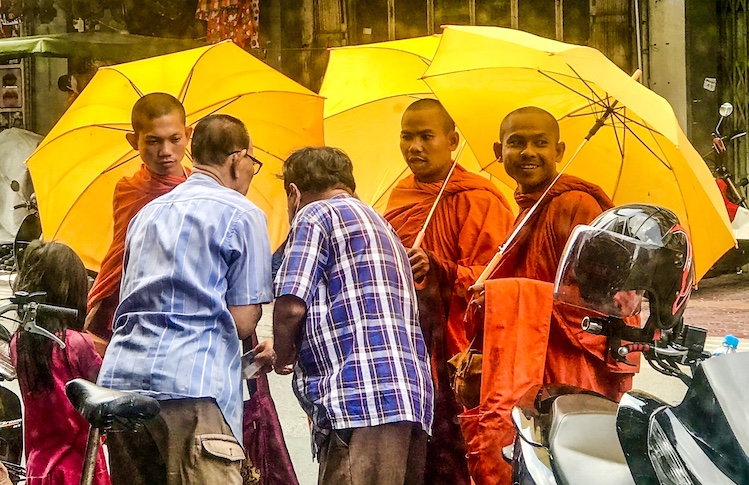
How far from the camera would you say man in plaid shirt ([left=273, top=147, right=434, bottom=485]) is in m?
2.87

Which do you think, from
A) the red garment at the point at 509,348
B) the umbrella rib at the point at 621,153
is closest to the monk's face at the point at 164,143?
the red garment at the point at 509,348

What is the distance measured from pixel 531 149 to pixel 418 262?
0.59m

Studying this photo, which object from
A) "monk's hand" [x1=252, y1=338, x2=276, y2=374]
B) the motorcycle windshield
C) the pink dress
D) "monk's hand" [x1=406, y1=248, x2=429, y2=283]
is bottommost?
the pink dress

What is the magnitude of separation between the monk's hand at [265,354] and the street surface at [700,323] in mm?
36

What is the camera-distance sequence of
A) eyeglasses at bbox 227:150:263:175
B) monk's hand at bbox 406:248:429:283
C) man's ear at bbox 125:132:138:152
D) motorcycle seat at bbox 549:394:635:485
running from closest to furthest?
motorcycle seat at bbox 549:394:635:485, eyeglasses at bbox 227:150:263:175, monk's hand at bbox 406:248:429:283, man's ear at bbox 125:132:138:152

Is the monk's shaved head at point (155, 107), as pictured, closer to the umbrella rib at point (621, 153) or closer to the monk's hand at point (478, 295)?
the monk's hand at point (478, 295)

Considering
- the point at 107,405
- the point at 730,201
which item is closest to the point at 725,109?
the point at 730,201

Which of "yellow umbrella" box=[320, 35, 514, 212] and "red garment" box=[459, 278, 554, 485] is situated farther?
"yellow umbrella" box=[320, 35, 514, 212]

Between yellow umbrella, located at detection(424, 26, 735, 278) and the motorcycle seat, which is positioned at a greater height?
yellow umbrella, located at detection(424, 26, 735, 278)

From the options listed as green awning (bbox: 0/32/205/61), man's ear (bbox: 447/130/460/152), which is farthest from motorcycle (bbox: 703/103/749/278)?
green awning (bbox: 0/32/205/61)

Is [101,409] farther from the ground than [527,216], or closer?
closer

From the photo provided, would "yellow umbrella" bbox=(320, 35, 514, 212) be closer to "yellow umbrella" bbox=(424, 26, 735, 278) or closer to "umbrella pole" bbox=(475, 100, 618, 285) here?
"yellow umbrella" bbox=(424, 26, 735, 278)

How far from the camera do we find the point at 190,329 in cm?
299

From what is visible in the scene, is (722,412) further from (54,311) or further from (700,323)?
(54,311)
